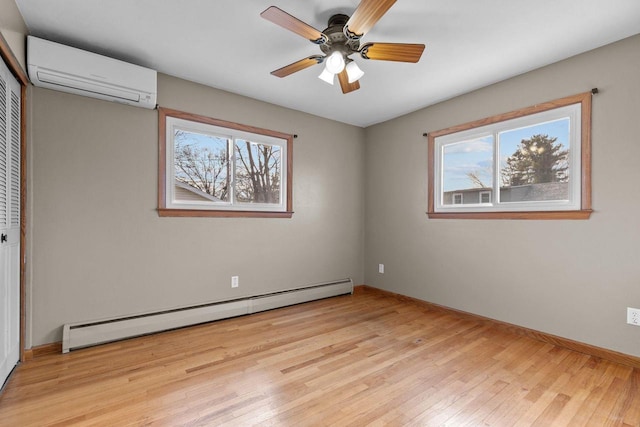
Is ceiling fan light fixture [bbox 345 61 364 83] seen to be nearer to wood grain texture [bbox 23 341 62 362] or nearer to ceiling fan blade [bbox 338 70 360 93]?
ceiling fan blade [bbox 338 70 360 93]

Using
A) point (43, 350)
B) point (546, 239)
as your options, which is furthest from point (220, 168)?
point (546, 239)

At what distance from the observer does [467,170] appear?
3.48 m

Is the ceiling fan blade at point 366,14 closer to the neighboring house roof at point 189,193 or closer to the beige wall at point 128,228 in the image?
the beige wall at point 128,228

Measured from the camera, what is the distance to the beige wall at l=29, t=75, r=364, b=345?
2.46m

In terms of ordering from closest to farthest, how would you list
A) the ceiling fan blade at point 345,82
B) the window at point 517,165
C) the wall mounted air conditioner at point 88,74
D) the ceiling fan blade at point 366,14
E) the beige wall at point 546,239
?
the ceiling fan blade at point 366,14 → the wall mounted air conditioner at point 88,74 → the beige wall at point 546,239 → the ceiling fan blade at point 345,82 → the window at point 517,165

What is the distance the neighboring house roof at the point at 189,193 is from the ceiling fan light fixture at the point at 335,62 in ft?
6.30

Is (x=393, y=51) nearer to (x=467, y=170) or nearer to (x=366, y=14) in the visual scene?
(x=366, y=14)

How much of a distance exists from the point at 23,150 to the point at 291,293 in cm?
283

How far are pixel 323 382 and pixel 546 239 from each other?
7.74 ft

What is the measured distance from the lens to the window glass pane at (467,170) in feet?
10.8

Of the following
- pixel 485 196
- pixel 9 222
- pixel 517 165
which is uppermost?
pixel 517 165

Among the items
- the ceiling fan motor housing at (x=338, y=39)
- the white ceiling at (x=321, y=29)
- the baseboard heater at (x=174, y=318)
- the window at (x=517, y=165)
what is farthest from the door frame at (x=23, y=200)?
the window at (x=517, y=165)

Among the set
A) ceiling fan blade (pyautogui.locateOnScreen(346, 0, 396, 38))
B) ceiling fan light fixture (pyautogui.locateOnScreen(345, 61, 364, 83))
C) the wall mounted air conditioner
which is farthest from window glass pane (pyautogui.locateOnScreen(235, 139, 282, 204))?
→ ceiling fan blade (pyautogui.locateOnScreen(346, 0, 396, 38))

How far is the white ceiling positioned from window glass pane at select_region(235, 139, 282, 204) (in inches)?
29.6
